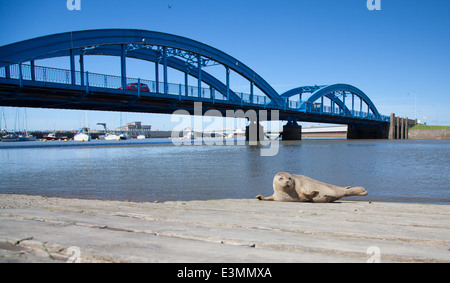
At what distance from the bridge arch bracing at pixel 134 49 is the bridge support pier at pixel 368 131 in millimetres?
58780

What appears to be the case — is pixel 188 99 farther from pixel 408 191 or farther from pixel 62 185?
pixel 408 191

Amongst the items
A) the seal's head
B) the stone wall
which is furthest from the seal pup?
the stone wall

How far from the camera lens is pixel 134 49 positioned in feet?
146

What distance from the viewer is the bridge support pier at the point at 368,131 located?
113938 mm

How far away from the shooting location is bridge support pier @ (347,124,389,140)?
113938 mm

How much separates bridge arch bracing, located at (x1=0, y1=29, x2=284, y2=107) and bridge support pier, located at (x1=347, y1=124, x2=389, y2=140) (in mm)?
58780

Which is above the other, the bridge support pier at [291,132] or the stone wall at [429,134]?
the bridge support pier at [291,132]

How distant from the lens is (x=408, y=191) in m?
11.7

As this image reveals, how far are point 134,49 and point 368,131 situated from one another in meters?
96.6

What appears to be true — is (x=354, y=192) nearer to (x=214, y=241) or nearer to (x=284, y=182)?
(x=284, y=182)

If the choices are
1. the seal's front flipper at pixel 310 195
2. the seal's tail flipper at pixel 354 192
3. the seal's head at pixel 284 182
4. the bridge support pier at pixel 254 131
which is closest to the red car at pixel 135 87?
the seal's tail flipper at pixel 354 192
